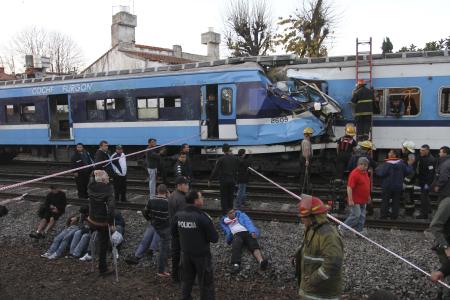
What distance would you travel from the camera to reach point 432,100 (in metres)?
11.9

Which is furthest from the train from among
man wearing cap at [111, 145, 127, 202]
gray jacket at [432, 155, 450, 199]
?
gray jacket at [432, 155, 450, 199]

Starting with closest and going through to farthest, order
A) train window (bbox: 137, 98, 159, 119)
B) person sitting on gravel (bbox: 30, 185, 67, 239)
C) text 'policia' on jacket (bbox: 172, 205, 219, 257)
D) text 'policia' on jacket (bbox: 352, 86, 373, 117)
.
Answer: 1. text 'policia' on jacket (bbox: 172, 205, 219, 257)
2. person sitting on gravel (bbox: 30, 185, 67, 239)
3. text 'policia' on jacket (bbox: 352, 86, 373, 117)
4. train window (bbox: 137, 98, 159, 119)

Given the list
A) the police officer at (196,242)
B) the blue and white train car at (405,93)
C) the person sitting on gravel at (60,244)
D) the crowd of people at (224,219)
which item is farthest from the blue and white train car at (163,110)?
the police officer at (196,242)

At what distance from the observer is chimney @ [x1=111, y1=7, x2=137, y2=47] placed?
32844mm

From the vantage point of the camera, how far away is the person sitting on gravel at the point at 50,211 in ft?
29.0

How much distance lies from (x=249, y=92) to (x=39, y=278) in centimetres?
728

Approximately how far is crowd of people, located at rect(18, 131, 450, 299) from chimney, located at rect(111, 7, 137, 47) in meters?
23.6

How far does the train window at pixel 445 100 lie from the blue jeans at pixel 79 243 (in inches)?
374

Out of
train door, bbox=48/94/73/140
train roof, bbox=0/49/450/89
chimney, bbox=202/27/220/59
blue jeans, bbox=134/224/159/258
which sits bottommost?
blue jeans, bbox=134/224/159/258

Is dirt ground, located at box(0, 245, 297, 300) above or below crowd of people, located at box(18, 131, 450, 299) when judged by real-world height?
below

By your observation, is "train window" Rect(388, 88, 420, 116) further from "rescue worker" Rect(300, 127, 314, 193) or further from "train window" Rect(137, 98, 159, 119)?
"train window" Rect(137, 98, 159, 119)

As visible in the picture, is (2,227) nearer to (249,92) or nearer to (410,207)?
(249,92)

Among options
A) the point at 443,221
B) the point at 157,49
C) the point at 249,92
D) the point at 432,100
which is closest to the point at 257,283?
the point at 443,221

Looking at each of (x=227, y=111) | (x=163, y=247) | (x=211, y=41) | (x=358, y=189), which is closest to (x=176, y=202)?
(x=163, y=247)
